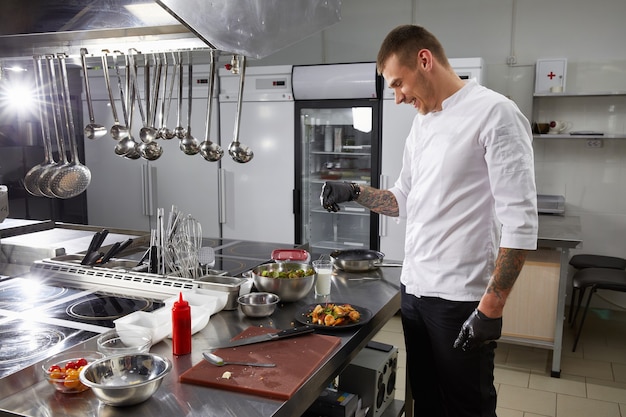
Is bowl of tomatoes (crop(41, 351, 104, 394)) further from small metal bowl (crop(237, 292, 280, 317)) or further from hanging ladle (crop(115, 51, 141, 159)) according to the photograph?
hanging ladle (crop(115, 51, 141, 159))

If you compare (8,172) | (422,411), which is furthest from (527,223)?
(8,172)

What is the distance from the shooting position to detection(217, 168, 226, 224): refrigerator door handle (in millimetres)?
5133

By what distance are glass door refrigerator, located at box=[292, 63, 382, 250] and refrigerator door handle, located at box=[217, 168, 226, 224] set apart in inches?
28.4

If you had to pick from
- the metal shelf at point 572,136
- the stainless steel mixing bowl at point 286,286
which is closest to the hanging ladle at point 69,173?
the stainless steel mixing bowl at point 286,286

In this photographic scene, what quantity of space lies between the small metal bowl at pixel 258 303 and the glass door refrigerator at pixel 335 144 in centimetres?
267

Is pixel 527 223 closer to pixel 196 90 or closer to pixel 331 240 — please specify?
pixel 331 240

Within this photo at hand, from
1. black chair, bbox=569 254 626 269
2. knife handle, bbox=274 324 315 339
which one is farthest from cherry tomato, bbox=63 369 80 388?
black chair, bbox=569 254 626 269

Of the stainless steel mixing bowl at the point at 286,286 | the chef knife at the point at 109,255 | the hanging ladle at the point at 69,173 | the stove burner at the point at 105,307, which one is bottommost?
the stove burner at the point at 105,307

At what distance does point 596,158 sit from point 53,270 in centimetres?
442

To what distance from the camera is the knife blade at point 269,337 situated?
171cm

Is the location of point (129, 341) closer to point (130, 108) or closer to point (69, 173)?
point (69, 173)

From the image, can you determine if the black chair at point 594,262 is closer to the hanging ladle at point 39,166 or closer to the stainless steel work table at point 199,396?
the stainless steel work table at point 199,396

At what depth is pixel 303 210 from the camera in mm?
4977

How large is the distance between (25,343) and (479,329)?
141 cm
